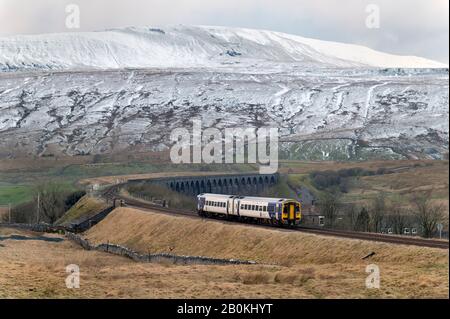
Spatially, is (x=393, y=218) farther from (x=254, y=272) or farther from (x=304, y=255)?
(x=254, y=272)

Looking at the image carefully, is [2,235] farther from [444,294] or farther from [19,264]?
[444,294]

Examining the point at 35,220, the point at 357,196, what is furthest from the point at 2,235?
the point at 357,196

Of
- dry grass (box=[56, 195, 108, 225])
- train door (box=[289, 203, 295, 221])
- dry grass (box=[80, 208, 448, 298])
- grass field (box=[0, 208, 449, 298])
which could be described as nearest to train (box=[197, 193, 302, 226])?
train door (box=[289, 203, 295, 221])

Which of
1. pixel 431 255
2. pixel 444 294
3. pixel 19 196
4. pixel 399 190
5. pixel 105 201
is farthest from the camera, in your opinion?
pixel 19 196

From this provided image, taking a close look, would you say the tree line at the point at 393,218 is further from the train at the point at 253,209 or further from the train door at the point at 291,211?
the train at the point at 253,209

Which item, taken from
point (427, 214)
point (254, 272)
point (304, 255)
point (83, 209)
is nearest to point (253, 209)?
point (304, 255)

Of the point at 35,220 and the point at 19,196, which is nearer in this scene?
the point at 35,220

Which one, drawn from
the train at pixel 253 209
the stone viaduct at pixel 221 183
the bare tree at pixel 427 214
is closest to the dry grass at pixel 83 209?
the train at pixel 253 209
